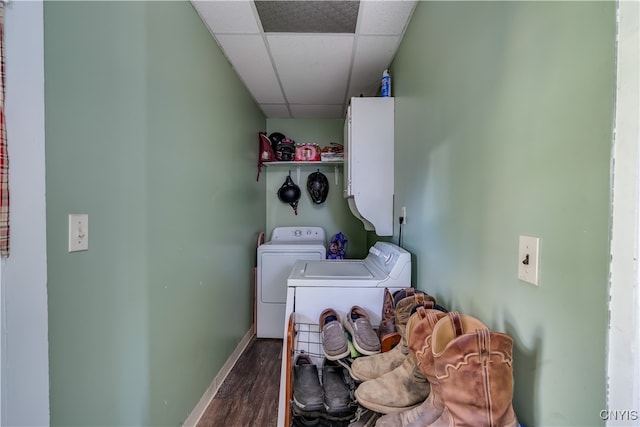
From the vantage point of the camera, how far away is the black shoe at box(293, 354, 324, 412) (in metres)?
1.08

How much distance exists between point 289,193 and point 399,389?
260 centimetres

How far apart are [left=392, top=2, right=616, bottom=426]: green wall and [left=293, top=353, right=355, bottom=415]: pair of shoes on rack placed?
55 centimetres

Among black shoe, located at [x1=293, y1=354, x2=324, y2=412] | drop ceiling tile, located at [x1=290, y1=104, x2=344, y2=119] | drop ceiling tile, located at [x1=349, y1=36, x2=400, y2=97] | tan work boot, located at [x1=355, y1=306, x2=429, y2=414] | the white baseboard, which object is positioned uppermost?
drop ceiling tile, located at [x1=349, y1=36, x2=400, y2=97]

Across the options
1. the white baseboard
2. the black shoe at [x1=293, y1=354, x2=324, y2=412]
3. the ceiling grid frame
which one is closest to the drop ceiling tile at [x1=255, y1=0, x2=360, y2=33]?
the ceiling grid frame

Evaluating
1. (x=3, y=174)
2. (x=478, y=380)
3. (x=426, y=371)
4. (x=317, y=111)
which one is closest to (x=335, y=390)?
(x=426, y=371)

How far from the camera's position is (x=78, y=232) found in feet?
2.78

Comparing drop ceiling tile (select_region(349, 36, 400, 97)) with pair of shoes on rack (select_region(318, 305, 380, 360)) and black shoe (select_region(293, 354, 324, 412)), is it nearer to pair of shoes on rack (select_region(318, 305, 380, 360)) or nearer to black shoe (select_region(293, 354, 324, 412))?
pair of shoes on rack (select_region(318, 305, 380, 360))

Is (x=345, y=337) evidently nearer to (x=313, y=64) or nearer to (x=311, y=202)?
(x=313, y=64)

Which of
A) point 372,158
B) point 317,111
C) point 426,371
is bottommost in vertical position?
point 426,371

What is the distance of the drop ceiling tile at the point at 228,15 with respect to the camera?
152 cm

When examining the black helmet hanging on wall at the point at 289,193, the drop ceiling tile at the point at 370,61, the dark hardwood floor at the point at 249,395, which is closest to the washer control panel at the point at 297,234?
the black helmet hanging on wall at the point at 289,193

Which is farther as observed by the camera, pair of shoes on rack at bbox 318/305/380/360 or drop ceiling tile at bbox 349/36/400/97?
drop ceiling tile at bbox 349/36/400/97

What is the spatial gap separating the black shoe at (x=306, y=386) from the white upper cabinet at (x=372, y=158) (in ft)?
3.41

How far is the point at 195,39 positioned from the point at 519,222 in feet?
5.97
